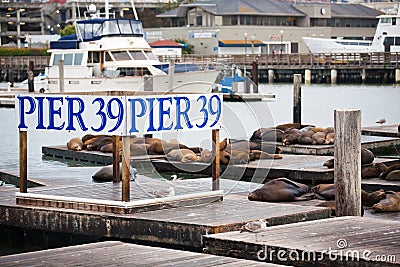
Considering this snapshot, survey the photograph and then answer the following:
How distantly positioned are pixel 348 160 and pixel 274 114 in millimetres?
29547

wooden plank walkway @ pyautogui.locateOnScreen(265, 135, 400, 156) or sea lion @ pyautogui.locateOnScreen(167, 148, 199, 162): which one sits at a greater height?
sea lion @ pyautogui.locateOnScreen(167, 148, 199, 162)

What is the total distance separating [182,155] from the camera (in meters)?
16.2

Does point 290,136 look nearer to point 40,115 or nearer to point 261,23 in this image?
point 40,115

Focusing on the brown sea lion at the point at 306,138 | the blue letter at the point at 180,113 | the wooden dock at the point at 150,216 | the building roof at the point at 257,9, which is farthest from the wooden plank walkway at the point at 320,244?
the building roof at the point at 257,9

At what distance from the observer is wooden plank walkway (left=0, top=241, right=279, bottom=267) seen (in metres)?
7.55

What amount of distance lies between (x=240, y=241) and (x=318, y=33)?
80762 mm

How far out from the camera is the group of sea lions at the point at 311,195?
1135 cm

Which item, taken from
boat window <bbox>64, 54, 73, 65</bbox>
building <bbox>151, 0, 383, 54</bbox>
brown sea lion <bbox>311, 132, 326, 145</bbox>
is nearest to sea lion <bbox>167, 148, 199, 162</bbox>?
brown sea lion <bbox>311, 132, 326, 145</bbox>

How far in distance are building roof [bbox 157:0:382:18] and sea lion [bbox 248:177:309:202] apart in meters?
73.6

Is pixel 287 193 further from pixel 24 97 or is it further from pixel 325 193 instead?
pixel 24 97

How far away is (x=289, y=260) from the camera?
8.18 m

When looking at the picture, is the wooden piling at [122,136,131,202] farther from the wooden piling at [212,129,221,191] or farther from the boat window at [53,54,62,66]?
the boat window at [53,54,62,66]

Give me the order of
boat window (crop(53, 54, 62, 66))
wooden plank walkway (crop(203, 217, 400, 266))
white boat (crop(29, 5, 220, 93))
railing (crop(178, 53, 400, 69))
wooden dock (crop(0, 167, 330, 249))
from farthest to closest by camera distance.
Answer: railing (crop(178, 53, 400, 69)), boat window (crop(53, 54, 62, 66)), white boat (crop(29, 5, 220, 93)), wooden dock (crop(0, 167, 330, 249)), wooden plank walkway (crop(203, 217, 400, 266))

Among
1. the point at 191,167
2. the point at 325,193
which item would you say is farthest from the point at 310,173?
the point at 325,193
